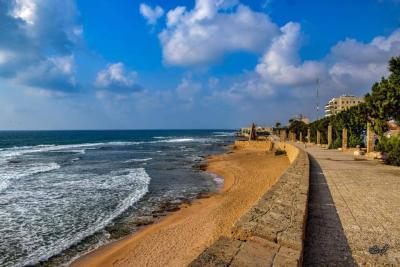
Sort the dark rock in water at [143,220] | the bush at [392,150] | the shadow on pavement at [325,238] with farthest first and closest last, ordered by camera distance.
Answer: the bush at [392,150] → the dark rock in water at [143,220] → the shadow on pavement at [325,238]

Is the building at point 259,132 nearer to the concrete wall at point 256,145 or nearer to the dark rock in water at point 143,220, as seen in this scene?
the concrete wall at point 256,145

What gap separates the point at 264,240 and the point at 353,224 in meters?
3.01

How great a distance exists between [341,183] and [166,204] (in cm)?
771

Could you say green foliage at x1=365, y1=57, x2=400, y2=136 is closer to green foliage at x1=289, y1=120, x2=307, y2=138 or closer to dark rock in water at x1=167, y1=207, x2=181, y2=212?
dark rock in water at x1=167, y1=207, x2=181, y2=212

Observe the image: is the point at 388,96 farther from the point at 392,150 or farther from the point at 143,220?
the point at 143,220

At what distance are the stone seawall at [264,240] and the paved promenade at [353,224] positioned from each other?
439 mm

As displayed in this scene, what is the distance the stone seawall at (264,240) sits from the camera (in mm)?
3811

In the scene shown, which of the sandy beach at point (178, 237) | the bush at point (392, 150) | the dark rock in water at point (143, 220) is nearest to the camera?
the sandy beach at point (178, 237)

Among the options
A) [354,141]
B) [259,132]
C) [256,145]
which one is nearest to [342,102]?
A: [259,132]

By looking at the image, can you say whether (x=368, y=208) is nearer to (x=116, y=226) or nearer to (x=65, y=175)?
(x=116, y=226)

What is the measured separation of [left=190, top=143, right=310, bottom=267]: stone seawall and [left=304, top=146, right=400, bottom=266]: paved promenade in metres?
0.44

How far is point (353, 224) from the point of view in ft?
21.7

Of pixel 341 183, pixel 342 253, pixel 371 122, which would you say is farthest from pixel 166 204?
pixel 371 122

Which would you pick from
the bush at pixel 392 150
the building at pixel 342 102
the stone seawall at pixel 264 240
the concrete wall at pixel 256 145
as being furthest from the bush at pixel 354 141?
the building at pixel 342 102
